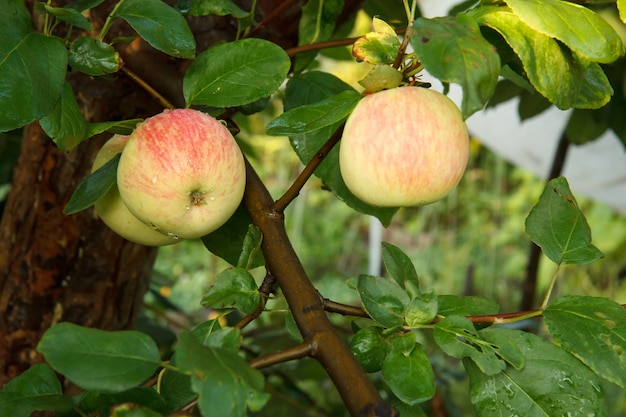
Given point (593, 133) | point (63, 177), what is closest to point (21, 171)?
point (63, 177)

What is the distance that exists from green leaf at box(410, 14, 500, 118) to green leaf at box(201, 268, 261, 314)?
0.20 meters

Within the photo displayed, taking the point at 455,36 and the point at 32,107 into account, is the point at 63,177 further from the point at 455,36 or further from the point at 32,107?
the point at 455,36

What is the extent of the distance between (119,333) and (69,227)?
0.40m

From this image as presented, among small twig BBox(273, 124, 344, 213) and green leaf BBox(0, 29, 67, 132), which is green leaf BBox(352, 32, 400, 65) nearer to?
small twig BBox(273, 124, 344, 213)

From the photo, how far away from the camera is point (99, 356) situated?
0.48 metres

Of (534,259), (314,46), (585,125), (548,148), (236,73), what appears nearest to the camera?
(236,73)

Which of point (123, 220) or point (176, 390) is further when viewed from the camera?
point (123, 220)

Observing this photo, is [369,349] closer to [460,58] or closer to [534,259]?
[460,58]

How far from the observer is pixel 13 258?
90 centimetres

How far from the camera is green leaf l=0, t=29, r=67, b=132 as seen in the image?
1.77 feet

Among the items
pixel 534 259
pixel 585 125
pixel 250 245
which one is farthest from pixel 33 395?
pixel 534 259

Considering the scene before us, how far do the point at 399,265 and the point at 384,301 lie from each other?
0.07 m

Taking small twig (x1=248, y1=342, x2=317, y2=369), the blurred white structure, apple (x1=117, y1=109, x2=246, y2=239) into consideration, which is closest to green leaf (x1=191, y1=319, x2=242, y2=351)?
small twig (x1=248, y1=342, x2=317, y2=369)

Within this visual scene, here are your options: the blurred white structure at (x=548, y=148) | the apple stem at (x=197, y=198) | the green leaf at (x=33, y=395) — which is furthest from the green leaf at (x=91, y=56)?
the blurred white structure at (x=548, y=148)
